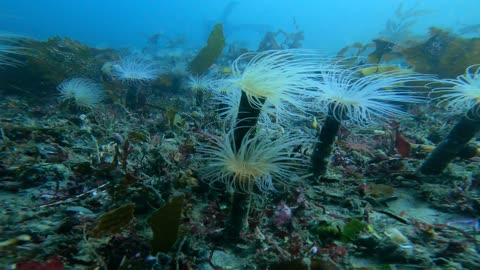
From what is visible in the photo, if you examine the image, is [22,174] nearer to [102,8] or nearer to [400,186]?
[400,186]

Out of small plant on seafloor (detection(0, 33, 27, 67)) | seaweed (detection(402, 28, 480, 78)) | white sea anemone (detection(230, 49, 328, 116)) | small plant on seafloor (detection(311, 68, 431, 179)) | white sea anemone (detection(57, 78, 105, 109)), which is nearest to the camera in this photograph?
white sea anemone (detection(230, 49, 328, 116))

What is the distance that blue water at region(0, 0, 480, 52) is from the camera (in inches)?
2115

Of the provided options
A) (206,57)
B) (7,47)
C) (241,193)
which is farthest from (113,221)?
(206,57)

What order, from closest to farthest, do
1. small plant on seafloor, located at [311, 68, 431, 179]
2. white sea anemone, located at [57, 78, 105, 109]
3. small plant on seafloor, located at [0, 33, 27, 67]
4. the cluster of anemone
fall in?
the cluster of anemone → small plant on seafloor, located at [311, 68, 431, 179] → small plant on seafloor, located at [0, 33, 27, 67] → white sea anemone, located at [57, 78, 105, 109]

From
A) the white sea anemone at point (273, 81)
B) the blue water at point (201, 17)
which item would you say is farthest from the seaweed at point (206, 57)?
the blue water at point (201, 17)

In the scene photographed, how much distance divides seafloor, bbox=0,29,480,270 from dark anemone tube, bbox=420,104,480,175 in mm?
157

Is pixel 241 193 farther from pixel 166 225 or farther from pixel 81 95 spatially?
pixel 81 95

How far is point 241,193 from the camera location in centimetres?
242

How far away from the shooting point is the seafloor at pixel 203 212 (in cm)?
213

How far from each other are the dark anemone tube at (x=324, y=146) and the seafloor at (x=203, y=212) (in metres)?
0.19

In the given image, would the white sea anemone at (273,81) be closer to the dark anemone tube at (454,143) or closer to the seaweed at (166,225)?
the seaweed at (166,225)

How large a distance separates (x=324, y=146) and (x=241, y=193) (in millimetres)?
1492

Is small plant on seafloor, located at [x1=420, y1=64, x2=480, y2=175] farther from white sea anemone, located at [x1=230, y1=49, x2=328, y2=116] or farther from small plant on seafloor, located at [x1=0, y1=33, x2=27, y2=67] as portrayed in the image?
small plant on seafloor, located at [x1=0, y1=33, x2=27, y2=67]

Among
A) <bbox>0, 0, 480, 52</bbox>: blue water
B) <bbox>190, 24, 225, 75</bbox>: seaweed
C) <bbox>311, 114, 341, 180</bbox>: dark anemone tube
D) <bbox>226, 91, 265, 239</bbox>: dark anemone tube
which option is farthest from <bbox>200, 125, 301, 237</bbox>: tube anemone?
<bbox>0, 0, 480, 52</bbox>: blue water
